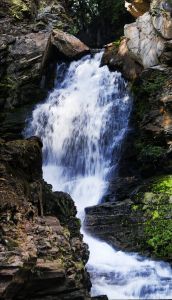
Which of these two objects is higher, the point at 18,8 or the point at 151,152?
the point at 18,8

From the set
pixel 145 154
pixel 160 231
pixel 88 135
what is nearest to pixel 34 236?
pixel 160 231

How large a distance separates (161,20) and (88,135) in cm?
588

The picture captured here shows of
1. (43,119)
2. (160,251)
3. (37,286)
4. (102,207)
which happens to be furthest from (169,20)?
(37,286)

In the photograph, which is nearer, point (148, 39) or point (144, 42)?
point (148, 39)

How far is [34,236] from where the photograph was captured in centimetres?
833

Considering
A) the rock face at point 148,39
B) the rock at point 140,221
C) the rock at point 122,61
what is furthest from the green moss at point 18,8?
the rock at point 140,221

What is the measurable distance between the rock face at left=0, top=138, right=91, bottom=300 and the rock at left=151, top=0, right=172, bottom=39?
417 inches

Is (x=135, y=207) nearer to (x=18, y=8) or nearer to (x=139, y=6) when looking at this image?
(x=139, y=6)

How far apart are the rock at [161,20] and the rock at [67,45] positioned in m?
5.05

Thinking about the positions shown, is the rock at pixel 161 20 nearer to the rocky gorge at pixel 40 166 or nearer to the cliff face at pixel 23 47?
the rocky gorge at pixel 40 166

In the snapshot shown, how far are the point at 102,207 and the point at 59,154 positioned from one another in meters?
5.10

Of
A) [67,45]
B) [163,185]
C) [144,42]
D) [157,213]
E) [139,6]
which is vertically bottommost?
[157,213]

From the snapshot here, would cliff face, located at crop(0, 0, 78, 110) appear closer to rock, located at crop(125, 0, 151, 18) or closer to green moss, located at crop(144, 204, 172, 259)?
rock, located at crop(125, 0, 151, 18)

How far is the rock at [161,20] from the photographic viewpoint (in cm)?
1928
